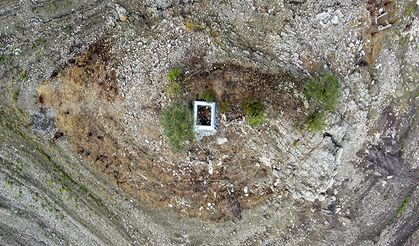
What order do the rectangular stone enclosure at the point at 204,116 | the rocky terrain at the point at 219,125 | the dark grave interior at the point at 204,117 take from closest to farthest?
the rectangular stone enclosure at the point at 204,116 → the dark grave interior at the point at 204,117 → the rocky terrain at the point at 219,125

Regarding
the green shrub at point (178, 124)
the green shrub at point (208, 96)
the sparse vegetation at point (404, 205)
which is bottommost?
the sparse vegetation at point (404, 205)

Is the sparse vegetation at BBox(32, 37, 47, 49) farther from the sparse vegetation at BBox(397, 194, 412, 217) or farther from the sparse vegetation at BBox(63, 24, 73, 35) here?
the sparse vegetation at BBox(397, 194, 412, 217)

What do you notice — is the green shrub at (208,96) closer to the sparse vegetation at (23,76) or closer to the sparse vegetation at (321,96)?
the sparse vegetation at (321,96)

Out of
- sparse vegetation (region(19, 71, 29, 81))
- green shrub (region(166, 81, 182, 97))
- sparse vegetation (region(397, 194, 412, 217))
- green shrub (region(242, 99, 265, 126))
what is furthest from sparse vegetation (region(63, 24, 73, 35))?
sparse vegetation (region(397, 194, 412, 217))

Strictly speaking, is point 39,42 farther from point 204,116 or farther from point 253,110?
point 253,110

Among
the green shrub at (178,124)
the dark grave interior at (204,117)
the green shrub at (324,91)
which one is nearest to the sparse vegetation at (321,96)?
the green shrub at (324,91)
